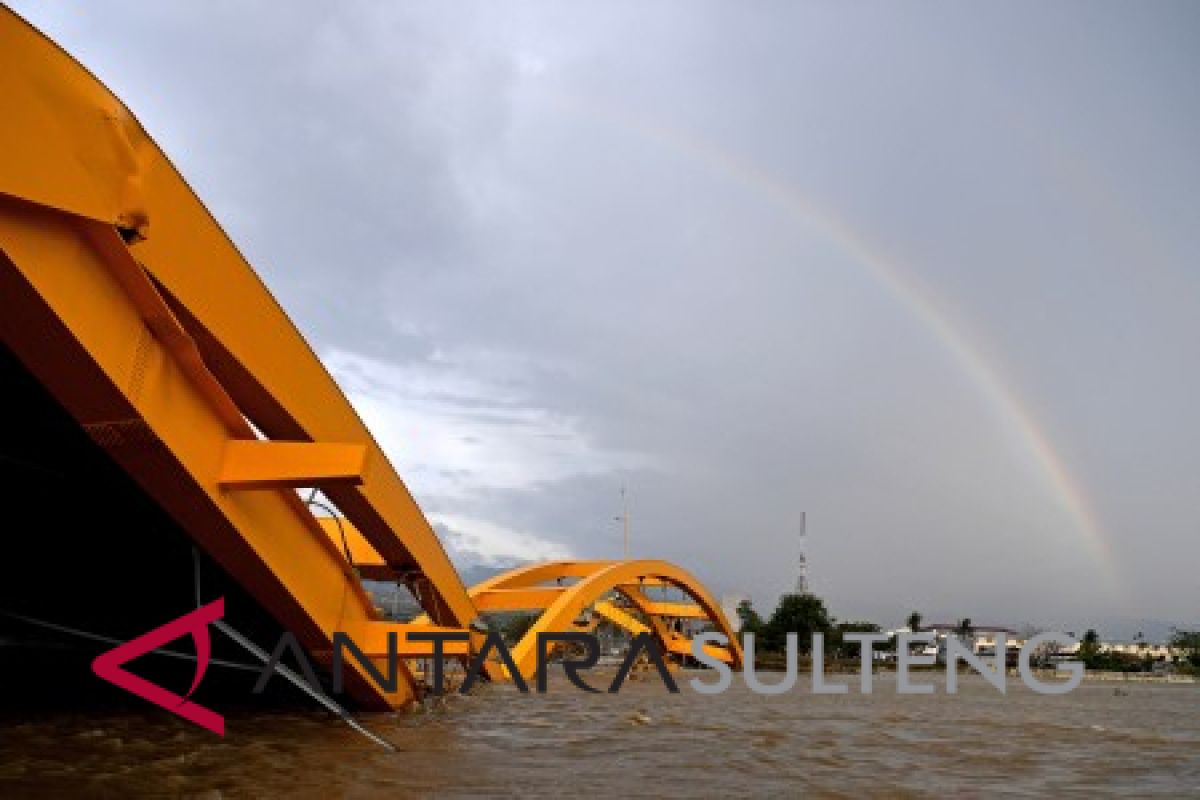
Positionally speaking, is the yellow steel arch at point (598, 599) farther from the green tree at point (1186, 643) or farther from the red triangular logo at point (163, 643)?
the green tree at point (1186, 643)

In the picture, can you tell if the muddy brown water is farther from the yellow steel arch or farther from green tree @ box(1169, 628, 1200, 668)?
green tree @ box(1169, 628, 1200, 668)

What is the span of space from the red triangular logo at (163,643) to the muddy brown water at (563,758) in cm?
26

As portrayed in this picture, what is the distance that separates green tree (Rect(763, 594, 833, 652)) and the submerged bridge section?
77.8 metres

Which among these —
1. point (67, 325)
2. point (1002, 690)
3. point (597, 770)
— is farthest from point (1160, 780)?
point (1002, 690)

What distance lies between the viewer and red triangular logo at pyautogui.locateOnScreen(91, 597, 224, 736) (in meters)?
8.33

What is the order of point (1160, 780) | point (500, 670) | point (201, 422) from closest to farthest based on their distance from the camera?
point (201, 422)
point (1160, 780)
point (500, 670)

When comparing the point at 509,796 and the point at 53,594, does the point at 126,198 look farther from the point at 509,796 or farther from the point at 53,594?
the point at 53,594

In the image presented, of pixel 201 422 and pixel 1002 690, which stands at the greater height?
pixel 201 422

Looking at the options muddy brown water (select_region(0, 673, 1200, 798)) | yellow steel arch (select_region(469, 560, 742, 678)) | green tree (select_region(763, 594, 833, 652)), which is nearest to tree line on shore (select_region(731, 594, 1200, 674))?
green tree (select_region(763, 594, 833, 652))

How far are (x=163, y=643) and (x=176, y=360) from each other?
12.0 feet

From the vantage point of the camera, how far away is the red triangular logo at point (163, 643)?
833cm

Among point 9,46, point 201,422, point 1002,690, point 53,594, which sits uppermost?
point 9,46

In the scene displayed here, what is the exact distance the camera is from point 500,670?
2027cm

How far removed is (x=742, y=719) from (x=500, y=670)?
7938mm
